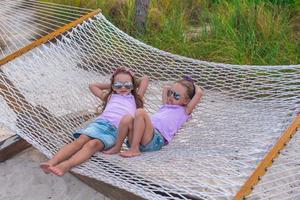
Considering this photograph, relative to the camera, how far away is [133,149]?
228 centimetres

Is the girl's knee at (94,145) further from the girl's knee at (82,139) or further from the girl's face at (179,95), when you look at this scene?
the girl's face at (179,95)

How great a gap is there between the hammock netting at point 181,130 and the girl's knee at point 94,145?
0.05 metres

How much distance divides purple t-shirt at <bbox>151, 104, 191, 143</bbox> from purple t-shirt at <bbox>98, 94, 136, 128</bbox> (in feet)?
0.43

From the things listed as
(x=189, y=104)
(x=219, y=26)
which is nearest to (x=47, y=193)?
(x=189, y=104)

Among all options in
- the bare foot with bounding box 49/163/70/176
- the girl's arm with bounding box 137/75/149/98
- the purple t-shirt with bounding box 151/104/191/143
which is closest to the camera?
the bare foot with bounding box 49/163/70/176

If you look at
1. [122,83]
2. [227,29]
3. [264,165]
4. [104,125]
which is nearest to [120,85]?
[122,83]

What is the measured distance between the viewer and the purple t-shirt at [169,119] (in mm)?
2513

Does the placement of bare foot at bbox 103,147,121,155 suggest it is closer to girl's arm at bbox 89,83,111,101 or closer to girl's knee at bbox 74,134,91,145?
girl's knee at bbox 74,134,91,145

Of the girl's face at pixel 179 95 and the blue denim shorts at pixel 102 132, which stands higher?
the girl's face at pixel 179 95

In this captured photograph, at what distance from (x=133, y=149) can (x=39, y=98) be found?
1000 mm

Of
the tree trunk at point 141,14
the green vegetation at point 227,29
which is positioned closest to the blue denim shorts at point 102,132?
the green vegetation at point 227,29

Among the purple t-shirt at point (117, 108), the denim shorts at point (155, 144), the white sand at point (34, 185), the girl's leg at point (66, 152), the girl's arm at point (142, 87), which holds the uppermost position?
the girl's arm at point (142, 87)

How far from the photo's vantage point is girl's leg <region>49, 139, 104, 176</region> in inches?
83.9

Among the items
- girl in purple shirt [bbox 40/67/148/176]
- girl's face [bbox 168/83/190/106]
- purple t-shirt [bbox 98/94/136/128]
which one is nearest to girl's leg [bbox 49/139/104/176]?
girl in purple shirt [bbox 40/67/148/176]
